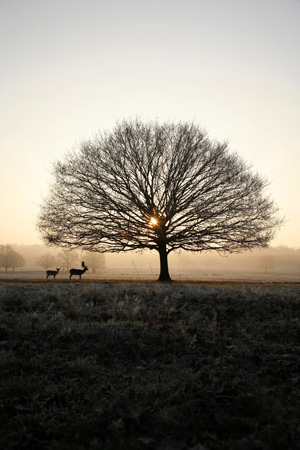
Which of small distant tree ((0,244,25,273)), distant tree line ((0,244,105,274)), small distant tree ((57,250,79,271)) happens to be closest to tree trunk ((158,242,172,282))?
distant tree line ((0,244,105,274))

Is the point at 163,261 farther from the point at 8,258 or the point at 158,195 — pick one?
the point at 8,258

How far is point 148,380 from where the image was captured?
4805 millimetres

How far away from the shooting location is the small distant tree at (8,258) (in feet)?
259

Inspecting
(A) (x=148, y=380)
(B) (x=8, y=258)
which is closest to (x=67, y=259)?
(B) (x=8, y=258)

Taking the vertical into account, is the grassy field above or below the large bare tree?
below

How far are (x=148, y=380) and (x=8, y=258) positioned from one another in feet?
274

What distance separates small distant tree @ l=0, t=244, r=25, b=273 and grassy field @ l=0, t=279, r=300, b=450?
3062 inches

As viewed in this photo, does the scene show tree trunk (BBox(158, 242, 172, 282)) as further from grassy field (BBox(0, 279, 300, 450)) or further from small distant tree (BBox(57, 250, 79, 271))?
small distant tree (BBox(57, 250, 79, 271))

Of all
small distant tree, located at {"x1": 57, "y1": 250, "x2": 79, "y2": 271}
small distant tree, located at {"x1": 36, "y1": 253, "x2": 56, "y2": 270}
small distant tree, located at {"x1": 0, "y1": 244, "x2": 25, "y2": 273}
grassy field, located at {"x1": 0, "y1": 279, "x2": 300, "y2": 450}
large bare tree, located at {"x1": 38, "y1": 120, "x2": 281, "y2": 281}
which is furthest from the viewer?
small distant tree, located at {"x1": 57, "y1": 250, "x2": 79, "y2": 271}

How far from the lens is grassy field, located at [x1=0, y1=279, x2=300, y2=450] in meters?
3.61

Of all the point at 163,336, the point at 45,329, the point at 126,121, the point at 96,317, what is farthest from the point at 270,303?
the point at 126,121

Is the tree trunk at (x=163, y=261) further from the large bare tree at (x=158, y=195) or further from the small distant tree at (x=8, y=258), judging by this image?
the small distant tree at (x=8, y=258)

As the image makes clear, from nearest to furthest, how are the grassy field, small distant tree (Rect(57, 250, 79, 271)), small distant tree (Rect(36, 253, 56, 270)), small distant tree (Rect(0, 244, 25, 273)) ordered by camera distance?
the grassy field, small distant tree (Rect(0, 244, 25, 273)), small distant tree (Rect(36, 253, 56, 270)), small distant tree (Rect(57, 250, 79, 271))

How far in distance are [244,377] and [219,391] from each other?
0.87m
